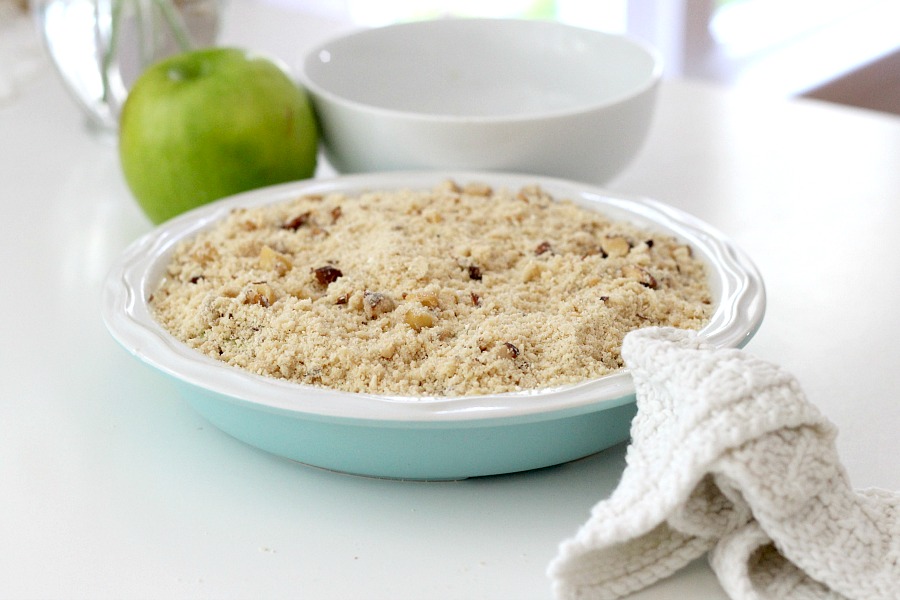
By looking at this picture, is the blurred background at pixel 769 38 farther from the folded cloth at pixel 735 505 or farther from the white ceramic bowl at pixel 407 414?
the folded cloth at pixel 735 505

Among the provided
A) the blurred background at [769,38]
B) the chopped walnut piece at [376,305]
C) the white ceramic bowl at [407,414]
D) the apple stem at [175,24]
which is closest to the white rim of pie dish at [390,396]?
the white ceramic bowl at [407,414]

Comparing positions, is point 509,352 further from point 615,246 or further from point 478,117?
point 478,117

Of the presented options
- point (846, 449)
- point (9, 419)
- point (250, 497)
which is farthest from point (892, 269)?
point (9, 419)

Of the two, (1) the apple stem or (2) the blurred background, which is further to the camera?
(2) the blurred background

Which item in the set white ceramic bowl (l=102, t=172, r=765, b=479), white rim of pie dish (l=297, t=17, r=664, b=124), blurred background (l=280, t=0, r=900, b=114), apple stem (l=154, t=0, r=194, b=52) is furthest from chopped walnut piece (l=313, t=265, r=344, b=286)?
blurred background (l=280, t=0, r=900, b=114)

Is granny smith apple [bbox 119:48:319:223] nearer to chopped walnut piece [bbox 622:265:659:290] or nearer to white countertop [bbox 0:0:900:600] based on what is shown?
white countertop [bbox 0:0:900:600]

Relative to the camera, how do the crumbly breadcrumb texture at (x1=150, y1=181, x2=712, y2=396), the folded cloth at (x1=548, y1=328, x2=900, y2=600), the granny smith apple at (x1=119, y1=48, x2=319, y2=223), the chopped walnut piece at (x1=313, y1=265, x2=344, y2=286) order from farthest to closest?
the granny smith apple at (x1=119, y1=48, x2=319, y2=223) < the chopped walnut piece at (x1=313, y1=265, x2=344, y2=286) < the crumbly breadcrumb texture at (x1=150, y1=181, x2=712, y2=396) < the folded cloth at (x1=548, y1=328, x2=900, y2=600)
